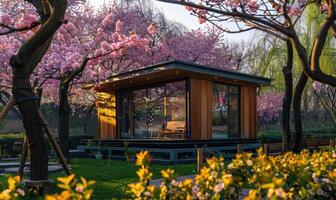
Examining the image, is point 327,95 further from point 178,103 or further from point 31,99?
point 31,99

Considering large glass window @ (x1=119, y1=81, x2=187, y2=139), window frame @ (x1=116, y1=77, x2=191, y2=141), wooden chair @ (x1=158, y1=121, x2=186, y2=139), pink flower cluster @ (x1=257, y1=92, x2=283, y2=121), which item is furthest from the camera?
pink flower cluster @ (x1=257, y1=92, x2=283, y2=121)

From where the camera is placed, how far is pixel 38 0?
296 inches

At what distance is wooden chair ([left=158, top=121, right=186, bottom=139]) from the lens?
49.7 feet

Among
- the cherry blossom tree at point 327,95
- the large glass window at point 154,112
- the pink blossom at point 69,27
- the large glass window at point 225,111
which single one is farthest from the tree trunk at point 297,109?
the cherry blossom tree at point 327,95

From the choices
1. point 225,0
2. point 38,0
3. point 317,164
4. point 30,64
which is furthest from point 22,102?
point 317,164

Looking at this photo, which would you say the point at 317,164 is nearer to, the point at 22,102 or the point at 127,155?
the point at 22,102

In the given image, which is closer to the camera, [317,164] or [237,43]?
[317,164]

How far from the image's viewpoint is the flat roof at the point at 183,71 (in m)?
13.7

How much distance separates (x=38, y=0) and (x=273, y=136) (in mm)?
17325

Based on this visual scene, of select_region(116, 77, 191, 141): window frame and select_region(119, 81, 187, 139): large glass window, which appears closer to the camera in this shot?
select_region(116, 77, 191, 141): window frame

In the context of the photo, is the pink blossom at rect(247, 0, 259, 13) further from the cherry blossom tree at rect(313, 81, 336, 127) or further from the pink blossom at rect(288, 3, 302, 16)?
the cherry blossom tree at rect(313, 81, 336, 127)

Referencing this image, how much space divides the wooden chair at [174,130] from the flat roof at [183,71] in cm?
196

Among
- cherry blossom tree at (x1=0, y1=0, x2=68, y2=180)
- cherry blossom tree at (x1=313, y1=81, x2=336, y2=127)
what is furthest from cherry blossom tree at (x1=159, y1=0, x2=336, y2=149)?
cherry blossom tree at (x1=313, y1=81, x2=336, y2=127)

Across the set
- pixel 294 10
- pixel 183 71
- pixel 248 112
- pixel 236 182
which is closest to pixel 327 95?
pixel 248 112
